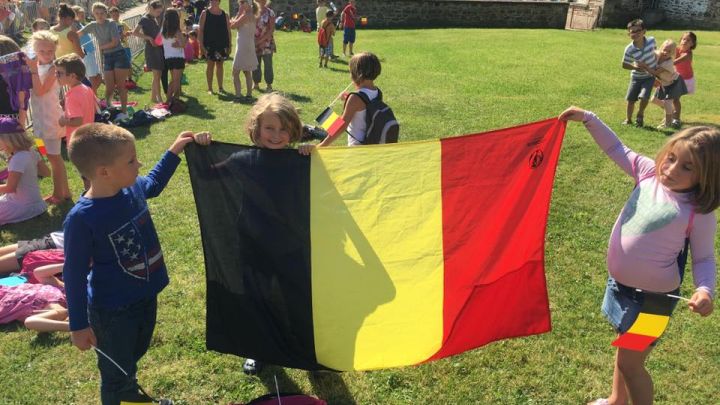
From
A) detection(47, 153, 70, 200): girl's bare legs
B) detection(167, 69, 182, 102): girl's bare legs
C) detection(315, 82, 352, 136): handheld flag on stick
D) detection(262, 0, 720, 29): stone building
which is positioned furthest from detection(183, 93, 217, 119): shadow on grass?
detection(262, 0, 720, 29): stone building

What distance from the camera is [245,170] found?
10.9 feet

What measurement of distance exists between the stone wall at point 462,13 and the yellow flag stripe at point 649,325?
25.3 meters

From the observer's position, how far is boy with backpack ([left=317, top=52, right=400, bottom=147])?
4918mm

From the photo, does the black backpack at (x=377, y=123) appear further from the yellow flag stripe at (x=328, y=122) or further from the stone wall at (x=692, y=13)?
the stone wall at (x=692, y=13)

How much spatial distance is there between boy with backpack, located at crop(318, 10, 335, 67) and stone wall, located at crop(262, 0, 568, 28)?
1092 cm

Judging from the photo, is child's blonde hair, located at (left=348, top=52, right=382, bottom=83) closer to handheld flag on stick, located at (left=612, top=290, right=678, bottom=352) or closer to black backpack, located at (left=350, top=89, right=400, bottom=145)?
black backpack, located at (left=350, top=89, right=400, bottom=145)

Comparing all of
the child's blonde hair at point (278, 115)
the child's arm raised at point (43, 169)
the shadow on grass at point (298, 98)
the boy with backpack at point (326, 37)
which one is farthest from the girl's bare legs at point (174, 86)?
the child's blonde hair at point (278, 115)

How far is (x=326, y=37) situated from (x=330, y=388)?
43.4ft

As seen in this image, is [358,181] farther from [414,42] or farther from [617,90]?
[414,42]

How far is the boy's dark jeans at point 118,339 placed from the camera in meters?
3.10

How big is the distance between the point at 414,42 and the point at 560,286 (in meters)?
17.5

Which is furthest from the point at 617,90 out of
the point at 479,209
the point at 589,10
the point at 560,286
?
the point at 589,10

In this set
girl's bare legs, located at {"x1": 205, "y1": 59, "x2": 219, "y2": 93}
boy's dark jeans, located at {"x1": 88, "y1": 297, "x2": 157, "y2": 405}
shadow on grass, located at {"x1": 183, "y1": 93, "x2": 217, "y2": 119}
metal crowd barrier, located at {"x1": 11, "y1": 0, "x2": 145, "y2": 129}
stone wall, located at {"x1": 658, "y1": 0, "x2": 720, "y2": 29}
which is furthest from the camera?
stone wall, located at {"x1": 658, "y1": 0, "x2": 720, "y2": 29}

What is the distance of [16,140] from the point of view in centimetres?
590
